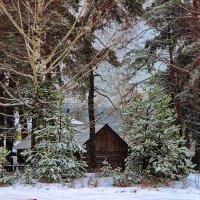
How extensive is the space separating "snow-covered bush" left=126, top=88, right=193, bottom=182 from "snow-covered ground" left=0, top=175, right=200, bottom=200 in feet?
4.02

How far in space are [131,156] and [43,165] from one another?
3.03 meters

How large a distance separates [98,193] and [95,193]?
0.08 m

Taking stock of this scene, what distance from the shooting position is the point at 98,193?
10305 mm

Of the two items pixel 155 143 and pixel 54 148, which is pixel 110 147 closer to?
pixel 54 148

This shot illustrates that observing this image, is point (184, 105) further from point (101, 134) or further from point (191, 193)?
point (191, 193)

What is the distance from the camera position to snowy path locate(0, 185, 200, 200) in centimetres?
948

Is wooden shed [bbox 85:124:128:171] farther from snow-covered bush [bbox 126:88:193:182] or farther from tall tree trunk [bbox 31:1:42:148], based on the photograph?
tall tree trunk [bbox 31:1:42:148]

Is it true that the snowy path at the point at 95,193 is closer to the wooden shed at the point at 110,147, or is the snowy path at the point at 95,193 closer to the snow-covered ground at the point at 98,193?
the snow-covered ground at the point at 98,193

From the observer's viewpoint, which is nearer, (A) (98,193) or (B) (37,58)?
(A) (98,193)

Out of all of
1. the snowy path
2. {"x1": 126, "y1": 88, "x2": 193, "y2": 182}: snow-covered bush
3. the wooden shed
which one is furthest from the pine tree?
the wooden shed

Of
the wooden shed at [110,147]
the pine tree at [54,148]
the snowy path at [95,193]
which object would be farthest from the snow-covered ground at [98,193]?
the wooden shed at [110,147]

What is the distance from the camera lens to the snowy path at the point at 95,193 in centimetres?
948

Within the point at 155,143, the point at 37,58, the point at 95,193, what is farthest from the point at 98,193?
the point at 37,58

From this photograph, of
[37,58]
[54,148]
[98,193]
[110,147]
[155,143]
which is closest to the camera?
[98,193]
